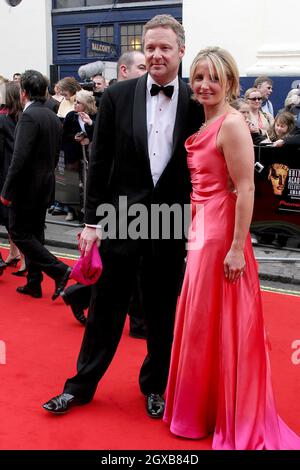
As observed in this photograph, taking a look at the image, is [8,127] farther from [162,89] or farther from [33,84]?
[162,89]

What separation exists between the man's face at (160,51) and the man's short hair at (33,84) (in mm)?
2315

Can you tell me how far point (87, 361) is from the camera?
3.48m

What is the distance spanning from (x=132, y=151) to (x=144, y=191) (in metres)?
0.22

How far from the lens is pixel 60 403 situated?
3432 millimetres

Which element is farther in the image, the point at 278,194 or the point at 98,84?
the point at 98,84

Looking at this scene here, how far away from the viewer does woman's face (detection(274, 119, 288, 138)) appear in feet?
24.5

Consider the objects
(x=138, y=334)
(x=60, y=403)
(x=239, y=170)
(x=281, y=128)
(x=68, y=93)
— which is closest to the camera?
(x=239, y=170)

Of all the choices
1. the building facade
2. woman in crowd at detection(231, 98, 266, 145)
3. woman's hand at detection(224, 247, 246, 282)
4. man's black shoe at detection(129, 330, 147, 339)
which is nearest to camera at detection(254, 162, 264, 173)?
woman in crowd at detection(231, 98, 266, 145)

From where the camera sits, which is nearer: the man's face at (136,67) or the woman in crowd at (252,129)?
the man's face at (136,67)

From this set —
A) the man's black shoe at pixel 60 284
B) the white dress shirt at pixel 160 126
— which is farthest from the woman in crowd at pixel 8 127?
the white dress shirt at pixel 160 126

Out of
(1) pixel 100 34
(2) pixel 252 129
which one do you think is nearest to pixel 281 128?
(2) pixel 252 129

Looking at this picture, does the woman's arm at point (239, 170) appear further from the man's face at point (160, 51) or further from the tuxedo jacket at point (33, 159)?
the tuxedo jacket at point (33, 159)

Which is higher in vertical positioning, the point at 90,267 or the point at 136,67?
the point at 136,67

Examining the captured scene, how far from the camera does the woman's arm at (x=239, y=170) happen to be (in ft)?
9.48
